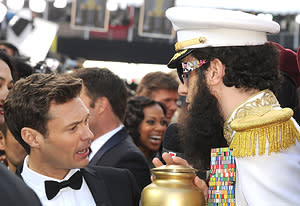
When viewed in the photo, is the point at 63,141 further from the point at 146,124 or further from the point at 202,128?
the point at 146,124

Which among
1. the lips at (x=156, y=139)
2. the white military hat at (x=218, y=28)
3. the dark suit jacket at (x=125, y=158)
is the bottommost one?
the lips at (x=156, y=139)

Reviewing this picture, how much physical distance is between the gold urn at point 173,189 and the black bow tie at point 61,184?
505mm

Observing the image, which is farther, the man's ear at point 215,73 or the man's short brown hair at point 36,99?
the man's short brown hair at point 36,99

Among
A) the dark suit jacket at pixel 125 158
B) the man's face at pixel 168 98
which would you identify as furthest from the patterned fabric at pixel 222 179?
the man's face at pixel 168 98

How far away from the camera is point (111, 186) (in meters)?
2.93

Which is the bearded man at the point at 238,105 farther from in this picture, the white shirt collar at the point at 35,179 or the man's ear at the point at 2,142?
the man's ear at the point at 2,142

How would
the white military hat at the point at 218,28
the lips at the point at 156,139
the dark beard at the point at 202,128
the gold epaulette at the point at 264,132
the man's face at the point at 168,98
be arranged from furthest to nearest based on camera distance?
the man's face at the point at 168,98 < the lips at the point at 156,139 < the dark beard at the point at 202,128 < the white military hat at the point at 218,28 < the gold epaulette at the point at 264,132

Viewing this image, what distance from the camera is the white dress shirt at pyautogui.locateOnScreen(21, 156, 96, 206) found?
9.11 ft

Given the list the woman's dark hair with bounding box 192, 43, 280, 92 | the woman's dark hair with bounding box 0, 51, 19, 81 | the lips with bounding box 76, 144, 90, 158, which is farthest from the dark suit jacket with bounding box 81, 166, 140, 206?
the woman's dark hair with bounding box 0, 51, 19, 81

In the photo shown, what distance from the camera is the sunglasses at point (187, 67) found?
2.74 metres

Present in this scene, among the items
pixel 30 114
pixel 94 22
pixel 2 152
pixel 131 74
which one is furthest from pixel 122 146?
pixel 94 22

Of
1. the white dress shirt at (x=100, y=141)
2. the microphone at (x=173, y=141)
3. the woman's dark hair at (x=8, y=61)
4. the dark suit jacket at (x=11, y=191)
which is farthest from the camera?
the white dress shirt at (x=100, y=141)

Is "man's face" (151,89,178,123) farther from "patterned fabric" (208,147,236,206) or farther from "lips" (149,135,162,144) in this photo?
"patterned fabric" (208,147,236,206)

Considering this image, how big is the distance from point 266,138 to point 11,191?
132 centimetres
